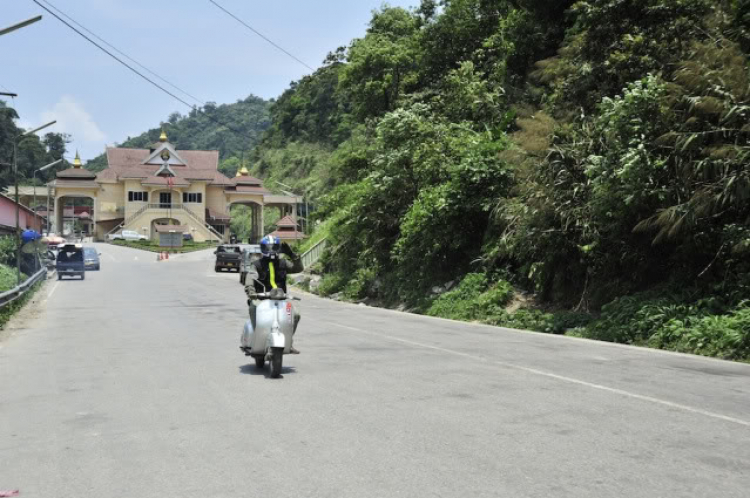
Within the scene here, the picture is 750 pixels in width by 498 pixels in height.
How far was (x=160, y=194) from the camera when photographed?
9850 cm

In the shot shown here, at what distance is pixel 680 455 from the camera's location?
559 cm

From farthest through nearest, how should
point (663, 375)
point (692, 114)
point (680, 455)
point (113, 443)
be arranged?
point (692, 114), point (663, 375), point (113, 443), point (680, 455)

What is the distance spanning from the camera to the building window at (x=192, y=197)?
99.4m

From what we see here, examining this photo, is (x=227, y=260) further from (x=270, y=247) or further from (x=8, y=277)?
(x=270, y=247)

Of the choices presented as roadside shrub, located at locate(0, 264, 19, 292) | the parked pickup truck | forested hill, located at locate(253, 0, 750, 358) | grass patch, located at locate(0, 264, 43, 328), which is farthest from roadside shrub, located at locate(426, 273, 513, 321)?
the parked pickup truck

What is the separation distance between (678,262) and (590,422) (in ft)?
31.1

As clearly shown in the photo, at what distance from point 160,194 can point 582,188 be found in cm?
8807

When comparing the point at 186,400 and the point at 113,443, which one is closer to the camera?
the point at 113,443

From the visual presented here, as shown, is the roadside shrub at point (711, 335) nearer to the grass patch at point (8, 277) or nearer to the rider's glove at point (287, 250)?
the rider's glove at point (287, 250)

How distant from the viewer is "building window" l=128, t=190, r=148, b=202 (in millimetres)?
97688

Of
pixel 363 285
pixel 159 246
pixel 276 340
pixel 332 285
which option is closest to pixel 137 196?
pixel 159 246

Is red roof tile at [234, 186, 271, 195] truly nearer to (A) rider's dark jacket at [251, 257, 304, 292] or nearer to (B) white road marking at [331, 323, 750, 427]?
(B) white road marking at [331, 323, 750, 427]

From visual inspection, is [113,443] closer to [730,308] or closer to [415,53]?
[730,308]

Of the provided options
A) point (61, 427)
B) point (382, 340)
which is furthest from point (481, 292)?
point (61, 427)
